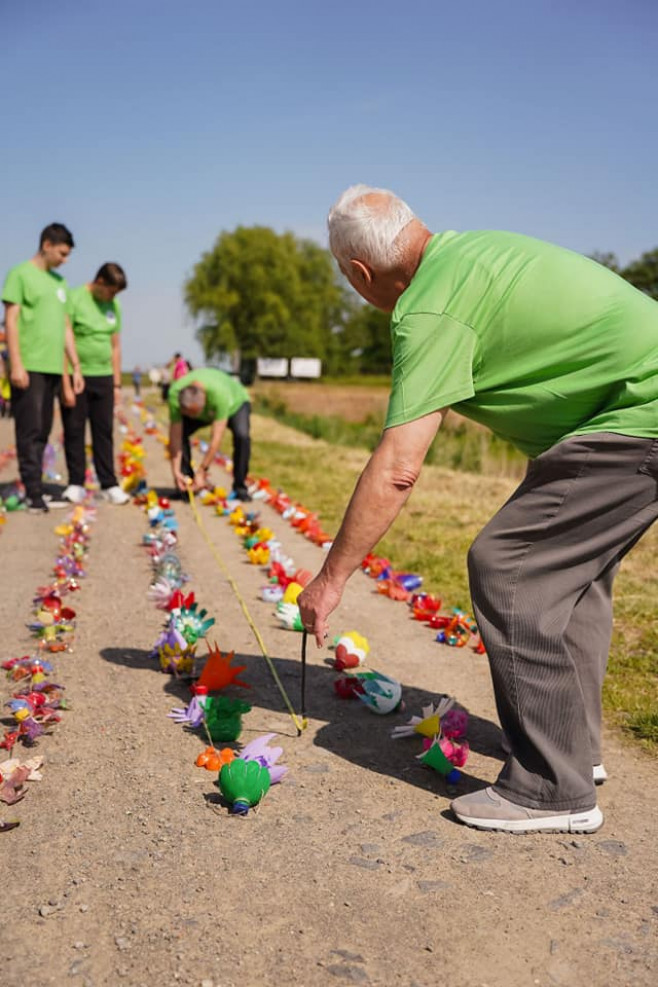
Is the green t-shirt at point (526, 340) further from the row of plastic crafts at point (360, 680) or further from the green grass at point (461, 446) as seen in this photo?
the green grass at point (461, 446)

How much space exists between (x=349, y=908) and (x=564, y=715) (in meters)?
0.88

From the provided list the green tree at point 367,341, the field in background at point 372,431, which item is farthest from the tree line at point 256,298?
the field in background at point 372,431

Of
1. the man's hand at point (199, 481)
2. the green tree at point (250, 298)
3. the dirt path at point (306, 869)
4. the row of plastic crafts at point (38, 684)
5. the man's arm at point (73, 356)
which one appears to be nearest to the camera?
the dirt path at point (306, 869)

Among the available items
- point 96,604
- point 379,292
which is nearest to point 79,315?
point 96,604

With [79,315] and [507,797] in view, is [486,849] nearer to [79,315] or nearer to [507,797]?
[507,797]

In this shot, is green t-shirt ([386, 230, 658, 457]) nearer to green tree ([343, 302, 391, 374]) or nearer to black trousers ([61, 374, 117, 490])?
black trousers ([61, 374, 117, 490])

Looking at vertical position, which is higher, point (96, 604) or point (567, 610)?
point (567, 610)

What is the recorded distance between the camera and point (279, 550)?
6.84 meters

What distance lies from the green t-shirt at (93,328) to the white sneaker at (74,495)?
3.55ft

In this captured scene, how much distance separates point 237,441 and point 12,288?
2620 millimetres

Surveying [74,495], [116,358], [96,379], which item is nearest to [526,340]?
[96,379]

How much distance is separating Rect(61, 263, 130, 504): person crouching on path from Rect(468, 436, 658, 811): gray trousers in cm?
619

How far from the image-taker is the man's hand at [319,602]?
289 cm

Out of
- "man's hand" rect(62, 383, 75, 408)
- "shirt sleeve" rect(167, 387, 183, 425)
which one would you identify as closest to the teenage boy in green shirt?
"man's hand" rect(62, 383, 75, 408)
